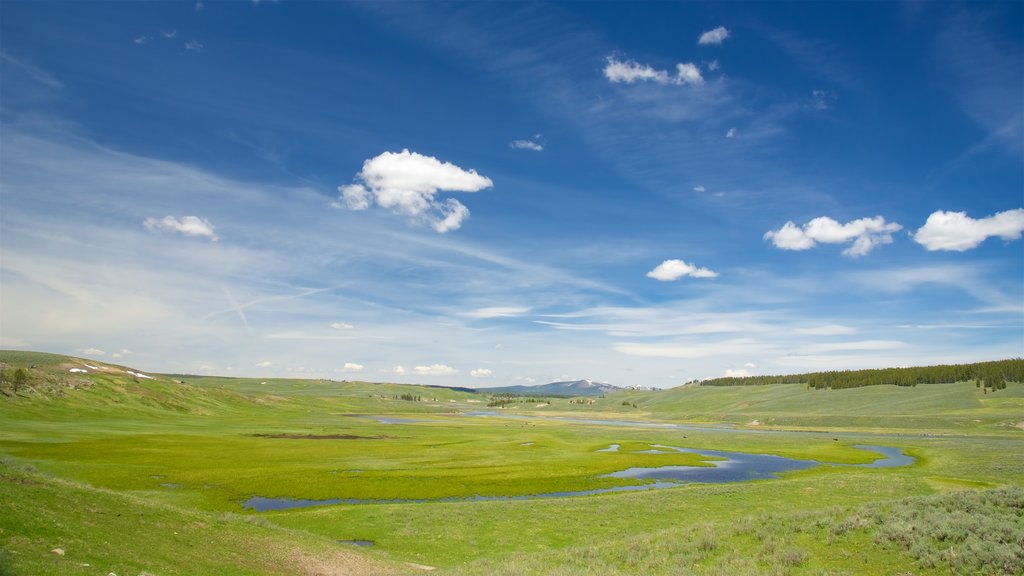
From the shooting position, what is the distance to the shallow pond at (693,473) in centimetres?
4612

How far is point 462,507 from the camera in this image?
4200cm

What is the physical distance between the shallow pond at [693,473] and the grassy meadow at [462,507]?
157 cm

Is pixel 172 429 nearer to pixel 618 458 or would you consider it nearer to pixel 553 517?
pixel 618 458

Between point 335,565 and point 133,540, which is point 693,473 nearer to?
point 335,565

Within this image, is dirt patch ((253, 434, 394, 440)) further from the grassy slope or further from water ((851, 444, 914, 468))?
water ((851, 444, 914, 468))

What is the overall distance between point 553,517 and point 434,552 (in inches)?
415

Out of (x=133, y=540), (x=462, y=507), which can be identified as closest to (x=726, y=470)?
(x=462, y=507)

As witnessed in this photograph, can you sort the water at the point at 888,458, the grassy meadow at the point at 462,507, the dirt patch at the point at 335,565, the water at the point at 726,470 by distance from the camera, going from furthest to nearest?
the water at the point at 888,458 < the water at the point at 726,470 < the dirt patch at the point at 335,565 < the grassy meadow at the point at 462,507

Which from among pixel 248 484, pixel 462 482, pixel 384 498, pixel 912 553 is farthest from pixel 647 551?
pixel 248 484

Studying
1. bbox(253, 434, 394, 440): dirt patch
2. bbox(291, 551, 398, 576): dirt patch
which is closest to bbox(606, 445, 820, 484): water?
bbox(291, 551, 398, 576): dirt patch

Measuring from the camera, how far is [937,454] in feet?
265

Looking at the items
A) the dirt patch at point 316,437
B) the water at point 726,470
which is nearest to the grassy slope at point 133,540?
the water at point 726,470

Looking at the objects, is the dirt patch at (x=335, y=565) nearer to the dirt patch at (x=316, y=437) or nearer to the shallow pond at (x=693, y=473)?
the shallow pond at (x=693, y=473)

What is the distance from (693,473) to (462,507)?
3665cm
